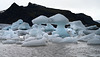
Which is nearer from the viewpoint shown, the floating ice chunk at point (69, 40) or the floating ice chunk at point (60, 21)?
the floating ice chunk at point (69, 40)

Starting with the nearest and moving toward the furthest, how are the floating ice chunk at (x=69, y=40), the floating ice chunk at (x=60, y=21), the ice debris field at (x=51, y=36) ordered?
the ice debris field at (x=51, y=36), the floating ice chunk at (x=69, y=40), the floating ice chunk at (x=60, y=21)

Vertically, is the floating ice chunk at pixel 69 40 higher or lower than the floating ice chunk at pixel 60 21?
lower

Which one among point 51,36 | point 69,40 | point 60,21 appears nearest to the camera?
point 69,40

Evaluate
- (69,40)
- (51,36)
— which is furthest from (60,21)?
(69,40)

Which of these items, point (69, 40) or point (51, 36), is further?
point (51, 36)

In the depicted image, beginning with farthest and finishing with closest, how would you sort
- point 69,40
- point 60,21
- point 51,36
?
point 60,21 → point 51,36 → point 69,40

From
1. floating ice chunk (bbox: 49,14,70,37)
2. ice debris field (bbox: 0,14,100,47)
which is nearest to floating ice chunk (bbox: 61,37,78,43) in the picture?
ice debris field (bbox: 0,14,100,47)

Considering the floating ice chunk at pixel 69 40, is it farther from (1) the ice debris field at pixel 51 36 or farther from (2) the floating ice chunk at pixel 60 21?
(2) the floating ice chunk at pixel 60 21

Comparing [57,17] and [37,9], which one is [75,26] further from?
[37,9]

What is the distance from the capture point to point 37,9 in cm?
3159

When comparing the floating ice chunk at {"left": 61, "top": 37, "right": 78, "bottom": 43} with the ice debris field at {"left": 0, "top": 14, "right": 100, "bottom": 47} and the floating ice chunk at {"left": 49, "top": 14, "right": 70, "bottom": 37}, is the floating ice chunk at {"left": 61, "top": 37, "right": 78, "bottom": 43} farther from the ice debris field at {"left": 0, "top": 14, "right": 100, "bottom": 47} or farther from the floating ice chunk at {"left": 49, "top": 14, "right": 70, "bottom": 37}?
the floating ice chunk at {"left": 49, "top": 14, "right": 70, "bottom": 37}

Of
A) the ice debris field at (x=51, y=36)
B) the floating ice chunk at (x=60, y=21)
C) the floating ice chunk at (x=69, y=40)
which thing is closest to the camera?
the ice debris field at (x=51, y=36)

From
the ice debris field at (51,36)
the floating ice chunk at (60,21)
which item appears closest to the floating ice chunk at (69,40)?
the ice debris field at (51,36)

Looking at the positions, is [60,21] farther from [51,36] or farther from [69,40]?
[69,40]
